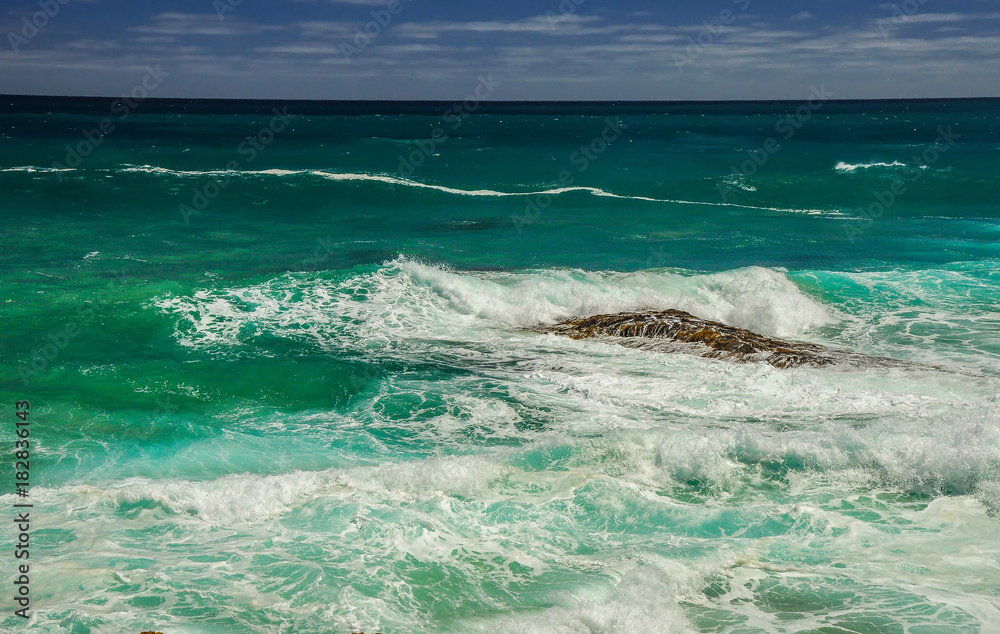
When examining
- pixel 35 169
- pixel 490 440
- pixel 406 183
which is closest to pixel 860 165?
pixel 406 183

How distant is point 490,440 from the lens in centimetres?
967

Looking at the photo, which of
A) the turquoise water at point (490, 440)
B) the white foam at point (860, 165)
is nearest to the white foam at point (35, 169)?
the turquoise water at point (490, 440)

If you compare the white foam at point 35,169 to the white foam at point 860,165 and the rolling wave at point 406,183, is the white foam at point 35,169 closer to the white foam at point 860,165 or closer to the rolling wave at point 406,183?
the rolling wave at point 406,183

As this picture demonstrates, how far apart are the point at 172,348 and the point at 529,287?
7185 millimetres

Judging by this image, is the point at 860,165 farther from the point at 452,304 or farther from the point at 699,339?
the point at 699,339

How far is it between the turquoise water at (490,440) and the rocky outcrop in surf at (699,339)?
0.46 meters

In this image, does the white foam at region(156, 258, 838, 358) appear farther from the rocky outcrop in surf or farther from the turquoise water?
the rocky outcrop in surf

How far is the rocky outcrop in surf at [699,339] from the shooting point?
12.2 metres

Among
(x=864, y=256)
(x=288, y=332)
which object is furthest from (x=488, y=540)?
(x=864, y=256)

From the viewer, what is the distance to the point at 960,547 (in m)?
6.93

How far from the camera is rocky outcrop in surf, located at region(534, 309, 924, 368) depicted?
482 inches

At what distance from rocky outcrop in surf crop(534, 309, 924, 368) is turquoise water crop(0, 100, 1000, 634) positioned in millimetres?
464

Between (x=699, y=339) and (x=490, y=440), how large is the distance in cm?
495

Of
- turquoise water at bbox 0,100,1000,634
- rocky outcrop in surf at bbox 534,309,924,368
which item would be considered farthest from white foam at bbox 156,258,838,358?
rocky outcrop in surf at bbox 534,309,924,368
